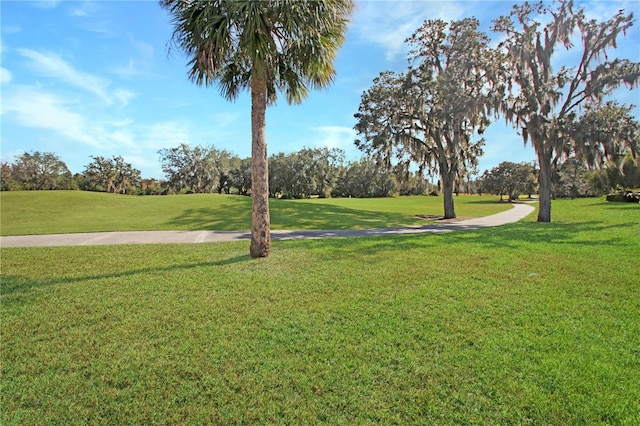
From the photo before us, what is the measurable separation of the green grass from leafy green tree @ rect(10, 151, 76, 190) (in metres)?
53.7

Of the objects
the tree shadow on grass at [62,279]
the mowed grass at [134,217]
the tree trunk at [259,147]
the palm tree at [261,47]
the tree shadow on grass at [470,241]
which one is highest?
the palm tree at [261,47]

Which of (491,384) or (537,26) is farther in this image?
(537,26)

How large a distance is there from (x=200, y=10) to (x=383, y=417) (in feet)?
25.8

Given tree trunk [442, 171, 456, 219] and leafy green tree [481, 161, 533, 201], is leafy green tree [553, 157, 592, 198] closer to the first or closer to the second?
leafy green tree [481, 161, 533, 201]

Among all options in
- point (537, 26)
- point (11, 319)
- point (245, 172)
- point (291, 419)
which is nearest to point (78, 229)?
point (11, 319)

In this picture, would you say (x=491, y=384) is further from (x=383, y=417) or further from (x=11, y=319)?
(x=11, y=319)

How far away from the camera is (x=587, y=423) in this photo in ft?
7.32

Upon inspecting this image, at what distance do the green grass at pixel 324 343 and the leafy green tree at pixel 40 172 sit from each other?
5372 centimetres

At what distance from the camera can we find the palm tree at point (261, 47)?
6.27 m

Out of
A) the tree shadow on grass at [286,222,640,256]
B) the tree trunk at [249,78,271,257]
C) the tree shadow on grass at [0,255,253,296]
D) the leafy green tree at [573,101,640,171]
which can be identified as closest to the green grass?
the tree shadow on grass at [0,255,253,296]

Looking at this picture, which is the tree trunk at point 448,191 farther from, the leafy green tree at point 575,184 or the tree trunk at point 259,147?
the leafy green tree at point 575,184

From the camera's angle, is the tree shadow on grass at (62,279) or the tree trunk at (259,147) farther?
the tree trunk at (259,147)

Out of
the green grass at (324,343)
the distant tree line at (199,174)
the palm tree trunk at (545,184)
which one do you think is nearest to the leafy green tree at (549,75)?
the palm tree trunk at (545,184)

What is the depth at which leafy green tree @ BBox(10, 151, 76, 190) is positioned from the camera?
4644 cm
